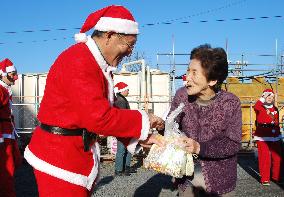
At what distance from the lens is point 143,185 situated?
809 centimetres

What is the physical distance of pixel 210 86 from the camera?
316 centimetres

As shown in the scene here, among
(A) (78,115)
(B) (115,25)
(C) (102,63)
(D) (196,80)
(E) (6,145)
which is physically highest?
(B) (115,25)

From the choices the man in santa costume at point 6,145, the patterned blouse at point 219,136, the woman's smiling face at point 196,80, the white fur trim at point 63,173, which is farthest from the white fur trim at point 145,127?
the man in santa costume at point 6,145

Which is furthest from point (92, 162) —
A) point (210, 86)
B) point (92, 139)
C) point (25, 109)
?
point (25, 109)

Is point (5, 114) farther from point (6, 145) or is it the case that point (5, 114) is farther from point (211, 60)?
point (211, 60)

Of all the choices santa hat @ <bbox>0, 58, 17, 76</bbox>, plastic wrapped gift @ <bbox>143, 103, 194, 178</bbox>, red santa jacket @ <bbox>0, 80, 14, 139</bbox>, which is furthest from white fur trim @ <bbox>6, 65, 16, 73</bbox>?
plastic wrapped gift @ <bbox>143, 103, 194, 178</bbox>

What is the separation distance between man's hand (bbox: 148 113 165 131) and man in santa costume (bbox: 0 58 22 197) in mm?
3579

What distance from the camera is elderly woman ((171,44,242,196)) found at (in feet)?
9.77

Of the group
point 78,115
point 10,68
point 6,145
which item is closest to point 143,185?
point 6,145

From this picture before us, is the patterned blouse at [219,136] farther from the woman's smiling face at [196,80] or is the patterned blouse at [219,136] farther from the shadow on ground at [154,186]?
the shadow on ground at [154,186]

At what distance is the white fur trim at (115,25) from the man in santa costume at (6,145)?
373 cm

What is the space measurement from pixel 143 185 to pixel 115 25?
19.1ft

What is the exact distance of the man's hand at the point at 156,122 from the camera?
8.82ft

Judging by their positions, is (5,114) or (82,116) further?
(5,114)
